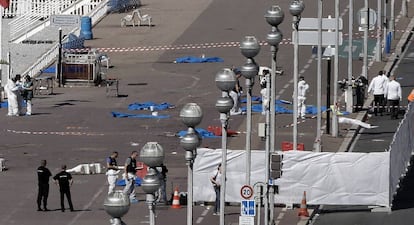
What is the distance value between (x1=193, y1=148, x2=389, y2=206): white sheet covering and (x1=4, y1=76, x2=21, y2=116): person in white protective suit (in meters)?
16.6

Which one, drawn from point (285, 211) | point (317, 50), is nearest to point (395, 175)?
point (285, 211)

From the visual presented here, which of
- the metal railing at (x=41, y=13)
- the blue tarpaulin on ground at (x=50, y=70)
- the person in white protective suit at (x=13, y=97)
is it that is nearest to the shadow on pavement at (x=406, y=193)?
the person in white protective suit at (x=13, y=97)

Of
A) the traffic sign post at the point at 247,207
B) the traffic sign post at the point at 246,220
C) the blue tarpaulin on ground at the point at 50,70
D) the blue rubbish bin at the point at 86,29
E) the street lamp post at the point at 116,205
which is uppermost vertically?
the street lamp post at the point at 116,205

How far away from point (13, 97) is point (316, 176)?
18.5 metres

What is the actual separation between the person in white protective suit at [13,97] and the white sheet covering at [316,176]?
1660 cm

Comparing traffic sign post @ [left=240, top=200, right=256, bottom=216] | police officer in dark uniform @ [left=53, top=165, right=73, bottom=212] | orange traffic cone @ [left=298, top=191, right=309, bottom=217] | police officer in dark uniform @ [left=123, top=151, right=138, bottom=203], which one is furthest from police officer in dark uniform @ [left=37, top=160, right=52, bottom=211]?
traffic sign post @ [left=240, top=200, right=256, bottom=216]

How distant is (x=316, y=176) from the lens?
47.9 m

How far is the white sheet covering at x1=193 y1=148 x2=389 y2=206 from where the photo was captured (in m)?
47.7

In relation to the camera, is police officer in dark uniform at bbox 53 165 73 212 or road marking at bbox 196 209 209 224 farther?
police officer in dark uniform at bbox 53 165 73 212

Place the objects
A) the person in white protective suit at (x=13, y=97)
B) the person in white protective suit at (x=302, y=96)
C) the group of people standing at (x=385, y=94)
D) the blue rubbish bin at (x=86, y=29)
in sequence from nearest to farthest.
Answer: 1. the group of people standing at (x=385, y=94)
2. the person in white protective suit at (x=302, y=96)
3. the person in white protective suit at (x=13, y=97)
4. the blue rubbish bin at (x=86, y=29)

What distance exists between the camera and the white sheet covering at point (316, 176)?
47688 mm

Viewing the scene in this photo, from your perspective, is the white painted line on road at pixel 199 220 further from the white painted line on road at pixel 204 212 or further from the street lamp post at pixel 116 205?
the street lamp post at pixel 116 205

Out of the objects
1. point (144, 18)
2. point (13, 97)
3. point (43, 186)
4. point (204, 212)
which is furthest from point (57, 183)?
point (144, 18)

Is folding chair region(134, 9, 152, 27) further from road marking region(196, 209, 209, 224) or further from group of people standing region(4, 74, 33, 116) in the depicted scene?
road marking region(196, 209, 209, 224)
